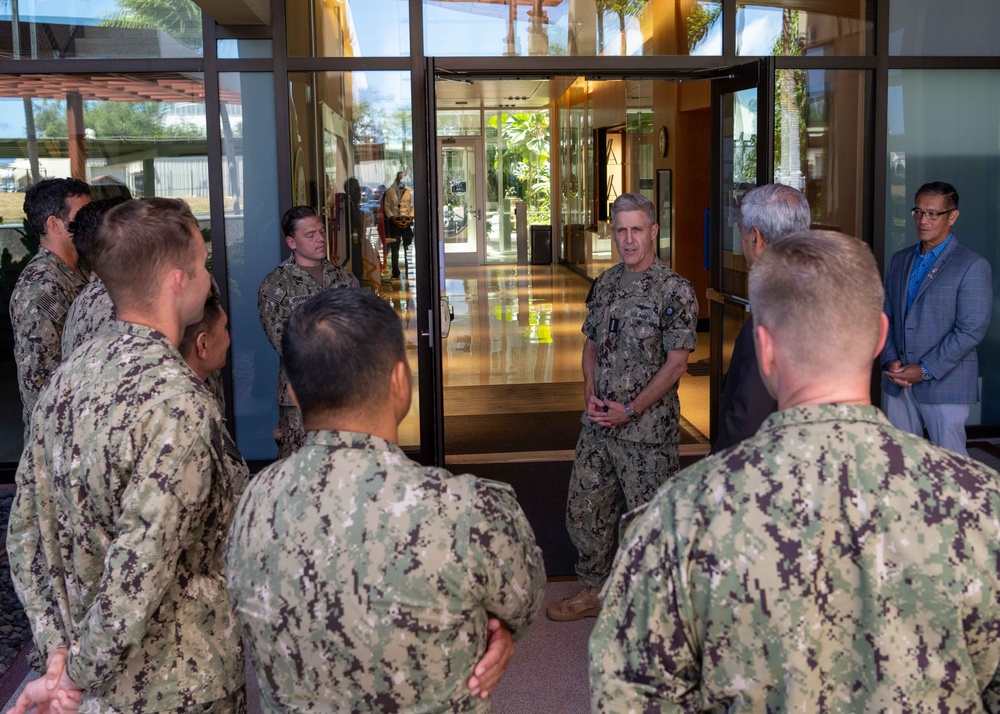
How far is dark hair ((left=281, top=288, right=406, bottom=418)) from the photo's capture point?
1540 millimetres

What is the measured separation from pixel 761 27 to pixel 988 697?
5237mm

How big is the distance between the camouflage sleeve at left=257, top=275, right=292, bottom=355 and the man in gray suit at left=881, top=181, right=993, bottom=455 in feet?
9.15

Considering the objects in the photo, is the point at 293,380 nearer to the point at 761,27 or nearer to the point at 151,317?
the point at 151,317

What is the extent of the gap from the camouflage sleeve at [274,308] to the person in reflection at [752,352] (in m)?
2.65

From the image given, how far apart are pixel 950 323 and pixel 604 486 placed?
5.90ft

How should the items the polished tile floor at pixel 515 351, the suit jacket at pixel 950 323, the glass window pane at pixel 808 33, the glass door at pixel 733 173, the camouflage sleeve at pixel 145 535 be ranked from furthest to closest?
the polished tile floor at pixel 515 351 < the glass window pane at pixel 808 33 < the glass door at pixel 733 173 < the suit jacket at pixel 950 323 < the camouflage sleeve at pixel 145 535

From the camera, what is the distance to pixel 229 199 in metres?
5.79

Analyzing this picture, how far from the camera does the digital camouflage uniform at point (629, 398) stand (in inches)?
145

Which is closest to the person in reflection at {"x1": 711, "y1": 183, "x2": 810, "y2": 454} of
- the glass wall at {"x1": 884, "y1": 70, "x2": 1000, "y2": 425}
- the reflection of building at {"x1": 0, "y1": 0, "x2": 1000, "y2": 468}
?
the reflection of building at {"x1": 0, "y1": 0, "x2": 1000, "y2": 468}

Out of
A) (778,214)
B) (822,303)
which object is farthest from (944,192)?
(822,303)

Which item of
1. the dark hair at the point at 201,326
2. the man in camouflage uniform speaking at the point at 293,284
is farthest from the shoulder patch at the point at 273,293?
the dark hair at the point at 201,326

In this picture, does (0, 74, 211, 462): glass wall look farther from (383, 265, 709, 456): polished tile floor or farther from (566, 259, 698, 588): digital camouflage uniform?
(566, 259, 698, 588): digital camouflage uniform

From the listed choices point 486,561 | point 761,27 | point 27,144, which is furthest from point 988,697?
point 27,144

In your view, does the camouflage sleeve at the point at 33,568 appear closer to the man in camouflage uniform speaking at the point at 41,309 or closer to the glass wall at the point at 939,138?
the man in camouflage uniform speaking at the point at 41,309
